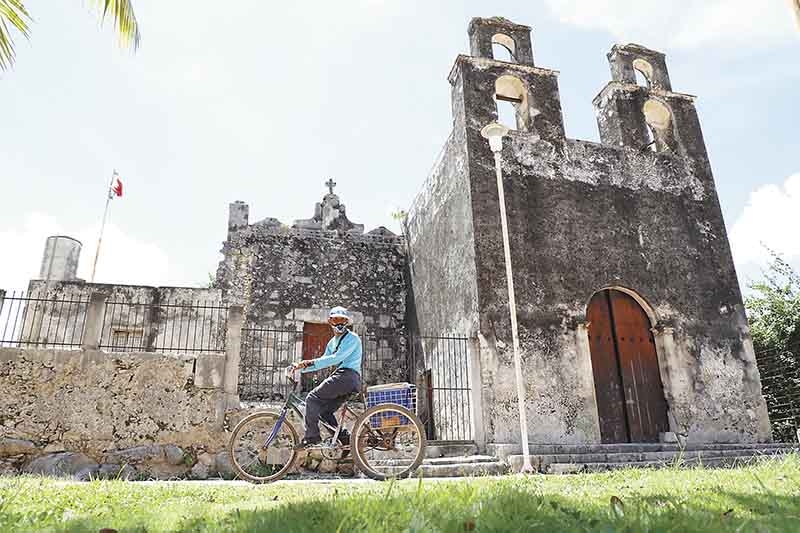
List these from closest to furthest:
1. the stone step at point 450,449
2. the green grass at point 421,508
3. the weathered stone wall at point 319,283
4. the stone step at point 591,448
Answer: the green grass at point 421,508 < the stone step at point 591,448 < the stone step at point 450,449 < the weathered stone wall at point 319,283

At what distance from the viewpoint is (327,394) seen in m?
5.55

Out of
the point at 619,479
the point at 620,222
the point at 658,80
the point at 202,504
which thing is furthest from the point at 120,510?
the point at 658,80

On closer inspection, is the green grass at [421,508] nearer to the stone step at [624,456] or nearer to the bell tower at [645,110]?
the stone step at [624,456]

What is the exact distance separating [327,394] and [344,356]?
0.40 m

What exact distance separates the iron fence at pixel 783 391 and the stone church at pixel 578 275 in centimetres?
418

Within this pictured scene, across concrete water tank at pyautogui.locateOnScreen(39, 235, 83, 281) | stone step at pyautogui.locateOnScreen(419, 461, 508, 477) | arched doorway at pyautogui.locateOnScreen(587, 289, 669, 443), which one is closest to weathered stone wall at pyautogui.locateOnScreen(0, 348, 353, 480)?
stone step at pyautogui.locateOnScreen(419, 461, 508, 477)

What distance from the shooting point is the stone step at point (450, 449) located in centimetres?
841

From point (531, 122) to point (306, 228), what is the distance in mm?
5929

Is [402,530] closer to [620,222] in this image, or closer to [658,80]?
[620,222]

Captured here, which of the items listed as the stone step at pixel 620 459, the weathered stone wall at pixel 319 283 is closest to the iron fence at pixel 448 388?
the stone step at pixel 620 459

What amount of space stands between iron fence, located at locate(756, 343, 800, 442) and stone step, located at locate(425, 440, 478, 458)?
8060 mm

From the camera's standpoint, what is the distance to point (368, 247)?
1412 cm

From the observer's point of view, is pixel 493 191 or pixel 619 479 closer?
pixel 619 479

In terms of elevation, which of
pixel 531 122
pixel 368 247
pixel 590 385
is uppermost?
pixel 531 122
